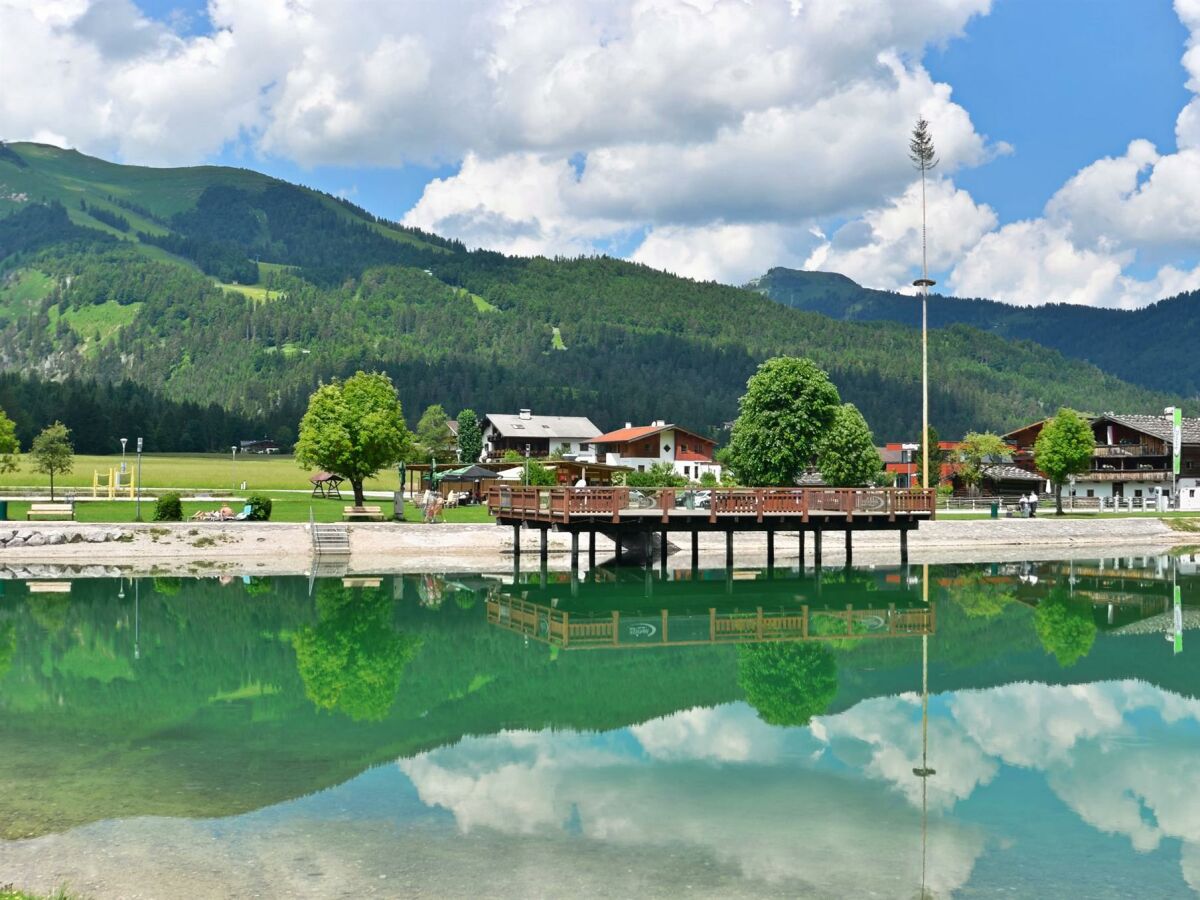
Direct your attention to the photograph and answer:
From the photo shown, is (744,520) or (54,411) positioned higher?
(54,411)

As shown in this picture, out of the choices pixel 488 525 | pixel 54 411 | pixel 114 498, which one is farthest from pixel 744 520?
pixel 54 411

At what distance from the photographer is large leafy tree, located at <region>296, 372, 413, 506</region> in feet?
216

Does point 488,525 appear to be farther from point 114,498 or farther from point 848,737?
point 848,737

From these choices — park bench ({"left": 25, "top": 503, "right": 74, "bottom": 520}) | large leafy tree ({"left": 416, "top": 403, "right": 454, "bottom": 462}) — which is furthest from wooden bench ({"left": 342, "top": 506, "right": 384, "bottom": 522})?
large leafy tree ({"left": 416, "top": 403, "right": 454, "bottom": 462})

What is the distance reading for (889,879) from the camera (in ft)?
42.6

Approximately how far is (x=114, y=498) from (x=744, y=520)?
141ft

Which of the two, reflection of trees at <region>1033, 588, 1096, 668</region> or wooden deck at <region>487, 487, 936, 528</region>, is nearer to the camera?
reflection of trees at <region>1033, 588, 1096, 668</region>

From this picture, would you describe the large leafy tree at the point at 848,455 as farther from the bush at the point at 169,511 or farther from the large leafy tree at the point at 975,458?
the bush at the point at 169,511

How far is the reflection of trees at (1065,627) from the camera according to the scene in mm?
→ 31658

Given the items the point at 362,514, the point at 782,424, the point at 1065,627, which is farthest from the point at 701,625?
the point at 782,424

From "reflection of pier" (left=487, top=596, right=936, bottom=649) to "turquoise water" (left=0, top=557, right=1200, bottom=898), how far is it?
210 millimetres

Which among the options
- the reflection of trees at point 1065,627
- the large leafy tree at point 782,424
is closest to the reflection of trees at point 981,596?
the reflection of trees at point 1065,627

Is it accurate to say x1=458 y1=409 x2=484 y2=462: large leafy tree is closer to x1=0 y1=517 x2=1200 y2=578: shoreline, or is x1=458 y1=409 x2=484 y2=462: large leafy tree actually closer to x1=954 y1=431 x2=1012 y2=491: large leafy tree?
x1=954 y1=431 x2=1012 y2=491: large leafy tree

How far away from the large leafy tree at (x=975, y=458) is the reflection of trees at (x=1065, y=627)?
64.4 metres
